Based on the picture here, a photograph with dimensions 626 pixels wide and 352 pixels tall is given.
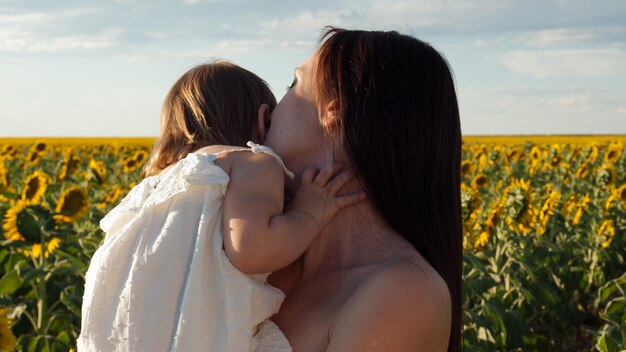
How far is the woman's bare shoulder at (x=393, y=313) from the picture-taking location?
1564mm

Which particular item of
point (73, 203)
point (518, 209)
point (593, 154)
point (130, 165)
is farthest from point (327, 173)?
point (593, 154)

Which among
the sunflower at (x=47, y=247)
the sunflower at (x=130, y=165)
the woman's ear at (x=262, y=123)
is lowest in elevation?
the sunflower at (x=130, y=165)

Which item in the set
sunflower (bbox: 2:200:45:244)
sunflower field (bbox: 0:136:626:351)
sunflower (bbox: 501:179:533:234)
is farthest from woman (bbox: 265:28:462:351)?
sunflower (bbox: 501:179:533:234)

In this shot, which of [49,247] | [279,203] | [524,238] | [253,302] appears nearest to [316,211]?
[279,203]

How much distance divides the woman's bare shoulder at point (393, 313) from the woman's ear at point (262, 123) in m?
0.69

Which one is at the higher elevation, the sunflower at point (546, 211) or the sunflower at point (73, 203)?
the sunflower at point (73, 203)

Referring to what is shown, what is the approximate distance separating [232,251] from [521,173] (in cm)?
1038

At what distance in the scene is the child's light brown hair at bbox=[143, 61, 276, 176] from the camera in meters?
2.26

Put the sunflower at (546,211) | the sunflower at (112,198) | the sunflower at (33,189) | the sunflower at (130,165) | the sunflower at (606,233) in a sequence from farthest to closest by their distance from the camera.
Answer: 1. the sunflower at (130,165)
2. the sunflower at (112,198)
3. the sunflower at (606,233)
4. the sunflower at (33,189)
5. the sunflower at (546,211)

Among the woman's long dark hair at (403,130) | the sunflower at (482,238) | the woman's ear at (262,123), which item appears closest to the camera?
the woman's long dark hair at (403,130)

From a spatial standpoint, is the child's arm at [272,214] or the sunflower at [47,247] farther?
the sunflower at [47,247]

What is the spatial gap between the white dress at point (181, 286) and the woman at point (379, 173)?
8 centimetres

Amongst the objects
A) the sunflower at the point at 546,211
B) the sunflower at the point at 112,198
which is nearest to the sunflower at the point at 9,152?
the sunflower at the point at 112,198

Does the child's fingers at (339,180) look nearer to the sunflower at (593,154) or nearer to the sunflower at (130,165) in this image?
the sunflower at (130,165)
